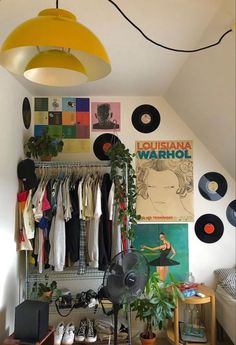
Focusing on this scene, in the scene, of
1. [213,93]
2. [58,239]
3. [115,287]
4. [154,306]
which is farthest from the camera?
[58,239]

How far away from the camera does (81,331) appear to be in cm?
281

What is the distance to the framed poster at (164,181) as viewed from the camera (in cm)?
338

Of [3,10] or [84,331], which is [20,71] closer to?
[3,10]

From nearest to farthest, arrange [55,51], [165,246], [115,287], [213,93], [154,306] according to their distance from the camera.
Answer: [55,51] < [115,287] < [213,93] < [154,306] < [165,246]

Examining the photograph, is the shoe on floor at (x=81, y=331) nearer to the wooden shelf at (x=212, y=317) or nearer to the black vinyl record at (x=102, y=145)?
the wooden shelf at (x=212, y=317)

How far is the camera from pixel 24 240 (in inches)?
111

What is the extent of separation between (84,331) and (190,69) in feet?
8.17

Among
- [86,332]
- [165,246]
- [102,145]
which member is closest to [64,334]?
[86,332]

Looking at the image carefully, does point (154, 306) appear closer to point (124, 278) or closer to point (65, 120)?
point (124, 278)

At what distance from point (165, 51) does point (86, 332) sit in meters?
2.50

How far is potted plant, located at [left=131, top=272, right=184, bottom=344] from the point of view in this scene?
2.70 m

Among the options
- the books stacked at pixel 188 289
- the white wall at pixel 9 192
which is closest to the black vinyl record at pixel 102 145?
the white wall at pixel 9 192

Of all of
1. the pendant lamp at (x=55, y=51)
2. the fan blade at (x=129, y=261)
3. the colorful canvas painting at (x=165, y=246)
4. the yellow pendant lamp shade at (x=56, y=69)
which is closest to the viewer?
the pendant lamp at (x=55, y=51)

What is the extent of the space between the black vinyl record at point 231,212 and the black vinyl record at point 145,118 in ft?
3.94
